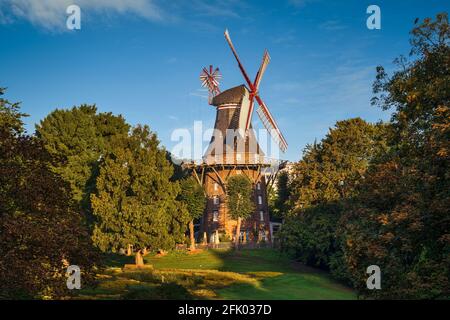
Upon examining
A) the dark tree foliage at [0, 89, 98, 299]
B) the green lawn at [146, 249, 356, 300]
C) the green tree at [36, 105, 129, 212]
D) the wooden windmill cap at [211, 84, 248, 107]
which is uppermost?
the wooden windmill cap at [211, 84, 248, 107]

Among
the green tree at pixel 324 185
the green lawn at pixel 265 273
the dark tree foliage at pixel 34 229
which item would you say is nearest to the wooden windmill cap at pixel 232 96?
the green tree at pixel 324 185

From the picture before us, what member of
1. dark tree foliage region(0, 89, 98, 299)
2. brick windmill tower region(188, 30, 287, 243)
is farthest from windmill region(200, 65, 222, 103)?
dark tree foliage region(0, 89, 98, 299)

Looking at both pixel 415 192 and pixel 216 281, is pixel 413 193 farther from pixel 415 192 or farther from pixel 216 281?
pixel 216 281

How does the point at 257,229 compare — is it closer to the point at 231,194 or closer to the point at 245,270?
the point at 231,194

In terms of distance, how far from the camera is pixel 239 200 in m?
67.2

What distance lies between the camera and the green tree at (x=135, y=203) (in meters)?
49.2

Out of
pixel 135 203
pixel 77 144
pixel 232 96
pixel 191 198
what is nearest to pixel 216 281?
pixel 135 203

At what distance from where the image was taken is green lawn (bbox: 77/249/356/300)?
32.6 meters

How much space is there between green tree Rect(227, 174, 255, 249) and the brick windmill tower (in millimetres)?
4112

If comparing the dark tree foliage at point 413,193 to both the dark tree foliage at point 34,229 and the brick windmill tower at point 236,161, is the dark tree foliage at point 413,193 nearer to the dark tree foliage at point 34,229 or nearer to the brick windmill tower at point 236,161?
the dark tree foliage at point 34,229

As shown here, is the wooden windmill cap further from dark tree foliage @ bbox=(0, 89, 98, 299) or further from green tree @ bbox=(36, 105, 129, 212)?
dark tree foliage @ bbox=(0, 89, 98, 299)

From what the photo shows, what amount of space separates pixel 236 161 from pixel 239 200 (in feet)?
24.8

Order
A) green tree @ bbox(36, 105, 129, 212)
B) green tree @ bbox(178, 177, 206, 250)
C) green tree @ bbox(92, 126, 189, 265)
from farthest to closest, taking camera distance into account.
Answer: green tree @ bbox(178, 177, 206, 250) < green tree @ bbox(36, 105, 129, 212) < green tree @ bbox(92, 126, 189, 265)
